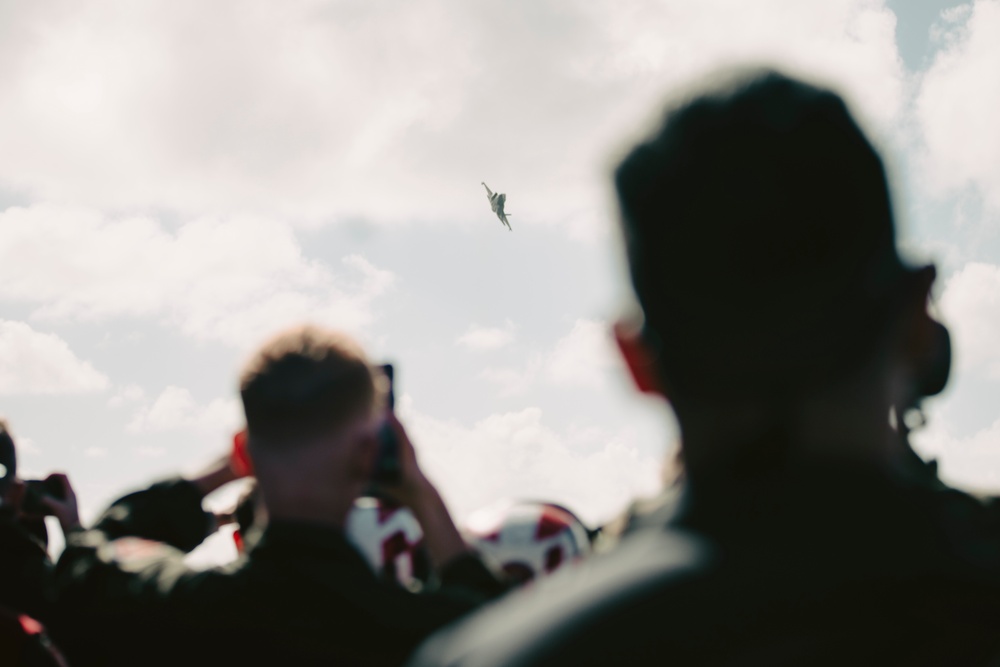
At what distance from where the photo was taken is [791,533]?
110cm

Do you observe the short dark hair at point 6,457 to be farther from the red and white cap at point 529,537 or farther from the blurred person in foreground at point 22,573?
the red and white cap at point 529,537

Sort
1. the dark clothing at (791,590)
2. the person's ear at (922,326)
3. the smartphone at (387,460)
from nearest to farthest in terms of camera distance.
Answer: the dark clothing at (791,590) < the person's ear at (922,326) < the smartphone at (387,460)

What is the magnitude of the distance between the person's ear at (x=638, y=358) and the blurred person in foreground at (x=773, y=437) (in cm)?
1

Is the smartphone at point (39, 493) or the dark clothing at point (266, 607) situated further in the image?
the smartphone at point (39, 493)

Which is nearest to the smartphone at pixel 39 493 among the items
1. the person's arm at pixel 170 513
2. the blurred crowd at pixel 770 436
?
the person's arm at pixel 170 513

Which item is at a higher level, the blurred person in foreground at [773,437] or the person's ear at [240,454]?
the person's ear at [240,454]

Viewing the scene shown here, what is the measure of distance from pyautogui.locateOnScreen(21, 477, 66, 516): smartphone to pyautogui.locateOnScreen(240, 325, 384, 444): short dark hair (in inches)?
122

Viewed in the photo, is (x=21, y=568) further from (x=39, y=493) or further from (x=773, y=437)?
(x=773, y=437)

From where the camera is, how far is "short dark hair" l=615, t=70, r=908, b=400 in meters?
1.14

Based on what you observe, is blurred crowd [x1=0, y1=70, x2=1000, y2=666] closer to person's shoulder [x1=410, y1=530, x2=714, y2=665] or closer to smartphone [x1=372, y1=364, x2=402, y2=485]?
person's shoulder [x1=410, y1=530, x2=714, y2=665]

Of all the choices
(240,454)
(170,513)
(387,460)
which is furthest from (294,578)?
(170,513)

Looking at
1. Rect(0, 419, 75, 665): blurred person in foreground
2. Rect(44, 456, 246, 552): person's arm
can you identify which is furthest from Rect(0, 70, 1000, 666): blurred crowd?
Rect(0, 419, 75, 665): blurred person in foreground

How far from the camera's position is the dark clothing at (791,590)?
1061 mm

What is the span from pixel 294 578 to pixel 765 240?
192 centimetres
